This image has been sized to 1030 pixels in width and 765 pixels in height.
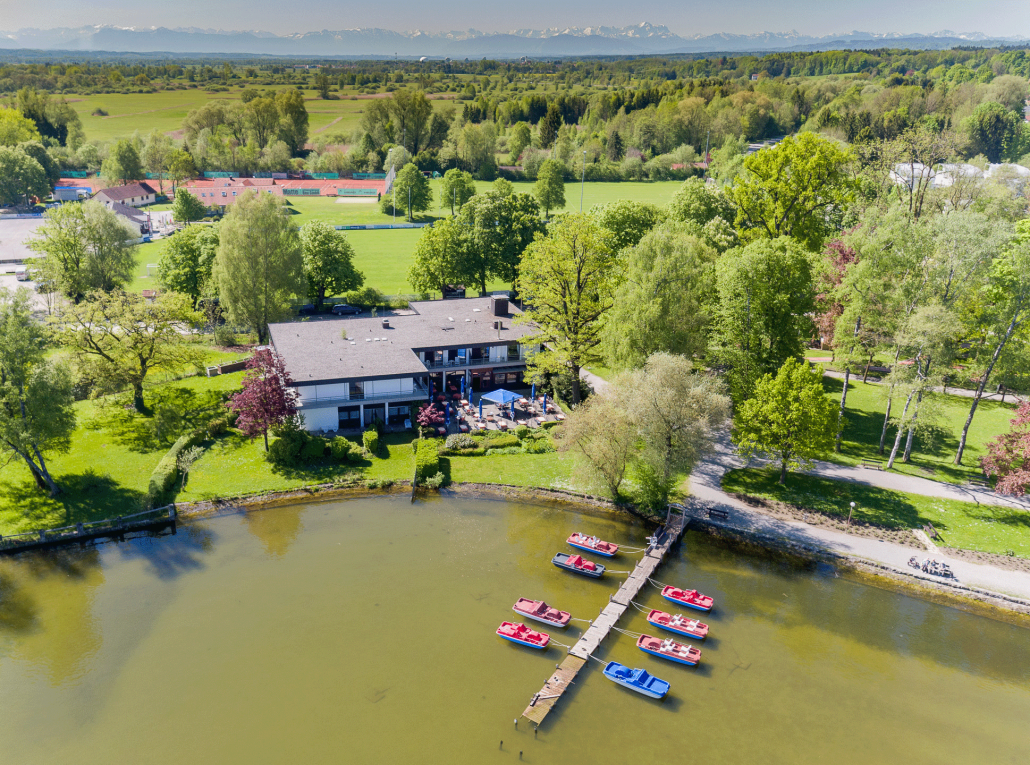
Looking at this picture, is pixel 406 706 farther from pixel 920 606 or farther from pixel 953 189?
pixel 953 189

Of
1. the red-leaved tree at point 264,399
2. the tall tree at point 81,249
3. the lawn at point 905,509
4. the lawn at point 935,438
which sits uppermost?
the tall tree at point 81,249

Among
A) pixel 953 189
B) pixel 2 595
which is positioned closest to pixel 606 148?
pixel 953 189

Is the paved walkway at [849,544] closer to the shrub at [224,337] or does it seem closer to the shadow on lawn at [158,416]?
the shadow on lawn at [158,416]

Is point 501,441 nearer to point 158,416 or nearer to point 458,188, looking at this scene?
point 158,416

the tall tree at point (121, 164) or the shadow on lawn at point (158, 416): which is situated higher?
the tall tree at point (121, 164)

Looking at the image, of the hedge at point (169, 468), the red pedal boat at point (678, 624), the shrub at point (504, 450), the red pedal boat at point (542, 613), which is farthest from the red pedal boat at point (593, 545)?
the hedge at point (169, 468)

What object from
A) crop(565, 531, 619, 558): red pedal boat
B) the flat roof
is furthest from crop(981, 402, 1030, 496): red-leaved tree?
the flat roof

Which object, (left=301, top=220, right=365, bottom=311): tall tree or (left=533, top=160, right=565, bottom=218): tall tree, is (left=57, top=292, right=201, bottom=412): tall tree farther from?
(left=533, top=160, right=565, bottom=218): tall tree
